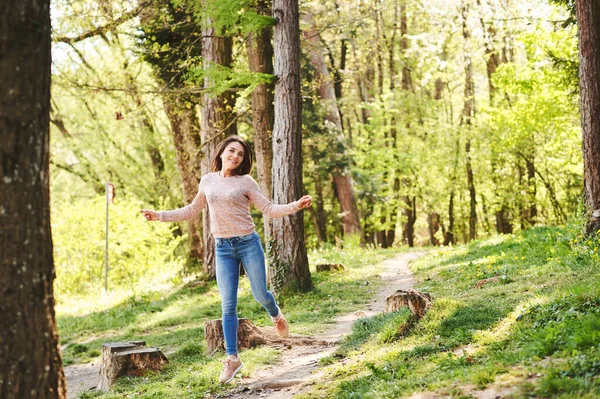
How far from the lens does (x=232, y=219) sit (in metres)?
6.71

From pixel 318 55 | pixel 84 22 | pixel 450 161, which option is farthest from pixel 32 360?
pixel 450 161

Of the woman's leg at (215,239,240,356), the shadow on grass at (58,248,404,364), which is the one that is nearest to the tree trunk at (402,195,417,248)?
the shadow on grass at (58,248,404,364)

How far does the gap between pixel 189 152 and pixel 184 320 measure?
26.2 ft

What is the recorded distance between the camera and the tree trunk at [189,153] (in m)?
19.7

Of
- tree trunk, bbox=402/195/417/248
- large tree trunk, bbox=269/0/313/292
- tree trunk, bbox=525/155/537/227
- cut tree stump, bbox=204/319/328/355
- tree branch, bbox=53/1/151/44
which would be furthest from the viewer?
tree trunk, bbox=402/195/417/248

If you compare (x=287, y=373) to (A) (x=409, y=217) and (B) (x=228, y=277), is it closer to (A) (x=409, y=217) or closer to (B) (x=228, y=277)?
(B) (x=228, y=277)

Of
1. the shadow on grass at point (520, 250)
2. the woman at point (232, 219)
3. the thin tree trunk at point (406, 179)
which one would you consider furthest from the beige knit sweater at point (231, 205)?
the thin tree trunk at point (406, 179)

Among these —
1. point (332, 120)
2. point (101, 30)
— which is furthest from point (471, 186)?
point (101, 30)

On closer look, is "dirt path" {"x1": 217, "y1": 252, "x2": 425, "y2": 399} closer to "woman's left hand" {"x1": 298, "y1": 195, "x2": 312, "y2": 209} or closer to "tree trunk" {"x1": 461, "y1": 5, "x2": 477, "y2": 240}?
"woman's left hand" {"x1": 298, "y1": 195, "x2": 312, "y2": 209}

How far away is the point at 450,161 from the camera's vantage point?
117 ft

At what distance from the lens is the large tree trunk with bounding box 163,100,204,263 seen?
774 inches

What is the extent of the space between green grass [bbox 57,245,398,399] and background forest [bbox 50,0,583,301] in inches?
71.6

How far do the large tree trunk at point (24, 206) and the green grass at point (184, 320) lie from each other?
9.24ft

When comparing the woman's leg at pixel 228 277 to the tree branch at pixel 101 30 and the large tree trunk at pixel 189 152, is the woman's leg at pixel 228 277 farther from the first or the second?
the large tree trunk at pixel 189 152
